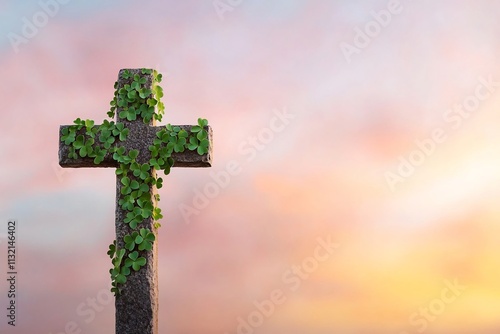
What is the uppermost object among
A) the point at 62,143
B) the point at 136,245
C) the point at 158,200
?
the point at 62,143

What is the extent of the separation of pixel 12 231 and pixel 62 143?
141cm

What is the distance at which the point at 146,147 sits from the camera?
737 cm

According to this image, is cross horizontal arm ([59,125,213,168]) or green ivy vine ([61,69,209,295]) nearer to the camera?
green ivy vine ([61,69,209,295])

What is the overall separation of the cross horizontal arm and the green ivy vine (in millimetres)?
41

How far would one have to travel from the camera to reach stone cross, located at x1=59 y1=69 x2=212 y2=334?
710 cm

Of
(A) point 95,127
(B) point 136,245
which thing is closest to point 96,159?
(A) point 95,127

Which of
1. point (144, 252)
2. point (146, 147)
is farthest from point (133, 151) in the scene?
point (144, 252)

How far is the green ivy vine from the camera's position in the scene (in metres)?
7.18

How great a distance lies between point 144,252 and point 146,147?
3.32ft

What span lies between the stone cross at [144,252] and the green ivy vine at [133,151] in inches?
1.7

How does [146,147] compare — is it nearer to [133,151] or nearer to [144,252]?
[133,151]

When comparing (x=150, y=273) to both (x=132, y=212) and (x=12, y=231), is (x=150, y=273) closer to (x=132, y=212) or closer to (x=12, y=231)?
(x=132, y=212)

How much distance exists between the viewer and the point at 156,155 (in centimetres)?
732

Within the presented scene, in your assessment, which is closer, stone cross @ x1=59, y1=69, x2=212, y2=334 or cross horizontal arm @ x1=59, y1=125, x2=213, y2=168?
stone cross @ x1=59, y1=69, x2=212, y2=334
